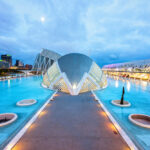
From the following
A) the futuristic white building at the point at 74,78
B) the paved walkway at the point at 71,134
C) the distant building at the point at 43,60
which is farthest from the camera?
the distant building at the point at 43,60

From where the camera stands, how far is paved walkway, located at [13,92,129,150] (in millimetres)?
3545

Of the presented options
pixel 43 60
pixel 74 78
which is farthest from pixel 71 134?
pixel 43 60

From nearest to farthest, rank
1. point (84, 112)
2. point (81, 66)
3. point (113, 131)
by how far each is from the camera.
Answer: point (113, 131), point (84, 112), point (81, 66)

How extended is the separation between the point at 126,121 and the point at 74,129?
135 inches

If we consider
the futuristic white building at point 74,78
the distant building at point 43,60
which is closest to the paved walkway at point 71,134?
the futuristic white building at point 74,78

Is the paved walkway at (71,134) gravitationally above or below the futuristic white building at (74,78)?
below

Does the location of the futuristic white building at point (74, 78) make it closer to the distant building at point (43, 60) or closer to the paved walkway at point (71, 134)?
the paved walkway at point (71, 134)

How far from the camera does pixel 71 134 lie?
419 cm

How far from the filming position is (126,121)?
18.2ft

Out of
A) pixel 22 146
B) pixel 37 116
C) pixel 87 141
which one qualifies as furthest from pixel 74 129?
pixel 37 116

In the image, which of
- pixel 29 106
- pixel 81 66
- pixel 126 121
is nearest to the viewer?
pixel 126 121

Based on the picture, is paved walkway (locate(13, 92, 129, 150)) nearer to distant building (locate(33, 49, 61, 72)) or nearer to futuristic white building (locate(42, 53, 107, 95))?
futuristic white building (locate(42, 53, 107, 95))

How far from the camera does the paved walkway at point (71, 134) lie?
140 inches

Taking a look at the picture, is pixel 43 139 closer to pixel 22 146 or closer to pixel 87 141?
pixel 22 146
